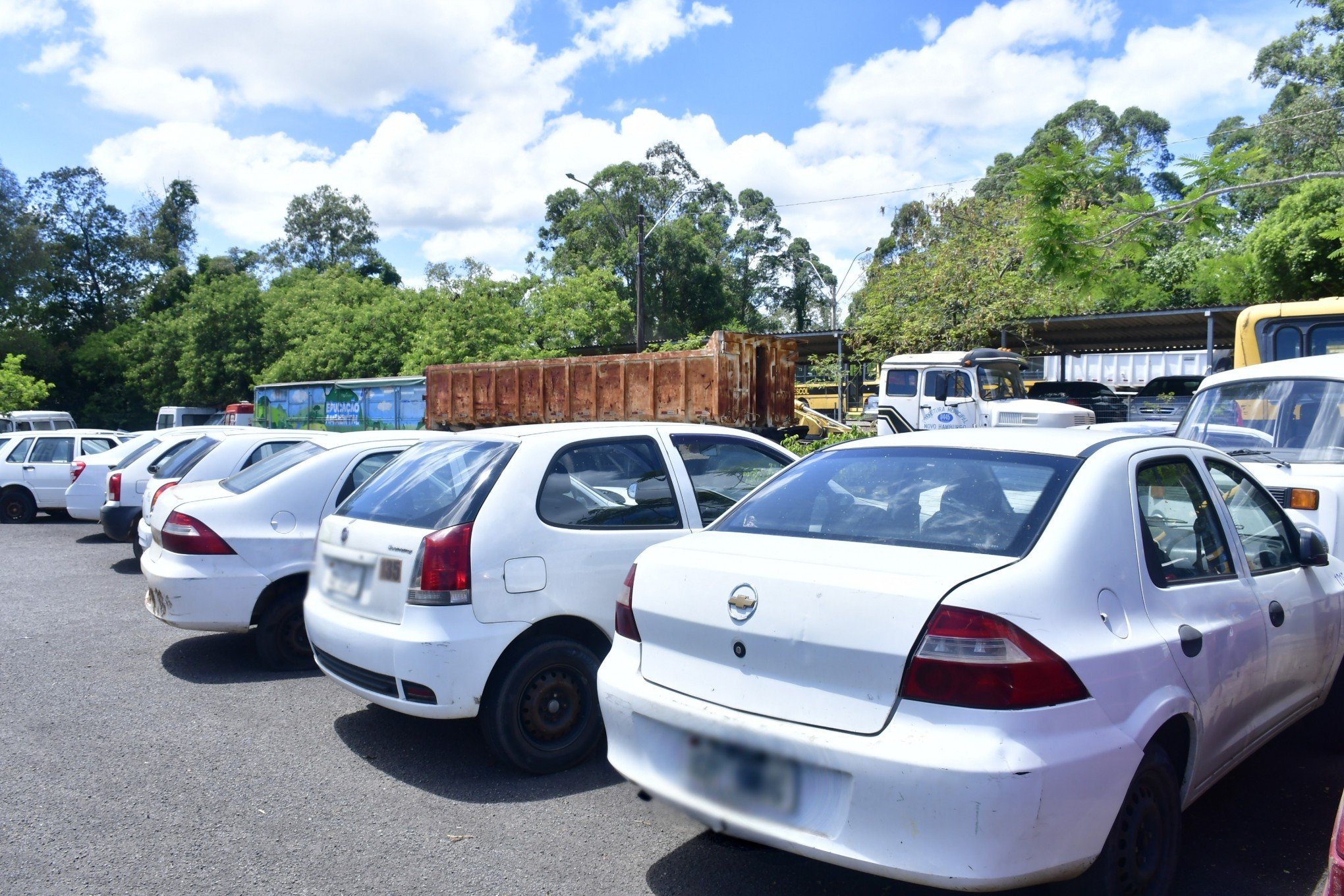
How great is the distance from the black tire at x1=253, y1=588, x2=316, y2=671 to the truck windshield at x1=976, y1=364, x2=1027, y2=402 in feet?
40.9

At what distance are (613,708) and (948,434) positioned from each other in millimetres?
1687

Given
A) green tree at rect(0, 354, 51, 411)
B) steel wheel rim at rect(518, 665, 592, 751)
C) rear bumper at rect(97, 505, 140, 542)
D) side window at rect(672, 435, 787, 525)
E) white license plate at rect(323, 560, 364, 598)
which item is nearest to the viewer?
steel wheel rim at rect(518, 665, 592, 751)

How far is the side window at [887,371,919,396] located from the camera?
16.4 metres

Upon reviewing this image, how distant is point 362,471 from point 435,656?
269 cm

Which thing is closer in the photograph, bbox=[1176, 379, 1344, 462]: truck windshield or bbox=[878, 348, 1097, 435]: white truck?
bbox=[1176, 379, 1344, 462]: truck windshield

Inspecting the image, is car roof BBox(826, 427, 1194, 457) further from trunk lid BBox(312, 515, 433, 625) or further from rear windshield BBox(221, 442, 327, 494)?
rear windshield BBox(221, 442, 327, 494)

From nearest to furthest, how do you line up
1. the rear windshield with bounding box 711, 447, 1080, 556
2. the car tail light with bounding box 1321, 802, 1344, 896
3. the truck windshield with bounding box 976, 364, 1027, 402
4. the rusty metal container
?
the car tail light with bounding box 1321, 802, 1344, 896
the rear windshield with bounding box 711, 447, 1080, 556
the rusty metal container
the truck windshield with bounding box 976, 364, 1027, 402

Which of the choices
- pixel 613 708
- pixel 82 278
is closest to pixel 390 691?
pixel 613 708

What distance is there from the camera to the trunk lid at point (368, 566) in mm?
4207

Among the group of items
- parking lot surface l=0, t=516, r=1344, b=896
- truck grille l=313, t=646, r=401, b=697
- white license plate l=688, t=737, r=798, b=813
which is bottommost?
parking lot surface l=0, t=516, r=1344, b=896

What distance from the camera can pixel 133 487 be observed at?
10.1 metres

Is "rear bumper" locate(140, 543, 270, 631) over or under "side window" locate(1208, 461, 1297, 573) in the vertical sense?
under

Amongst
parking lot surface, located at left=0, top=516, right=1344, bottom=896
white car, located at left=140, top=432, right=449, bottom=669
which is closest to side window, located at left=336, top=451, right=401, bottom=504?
white car, located at left=140, top=432, right=449, bottom=669

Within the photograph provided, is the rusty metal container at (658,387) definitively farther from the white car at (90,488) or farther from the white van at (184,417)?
the white van at (184,417)
